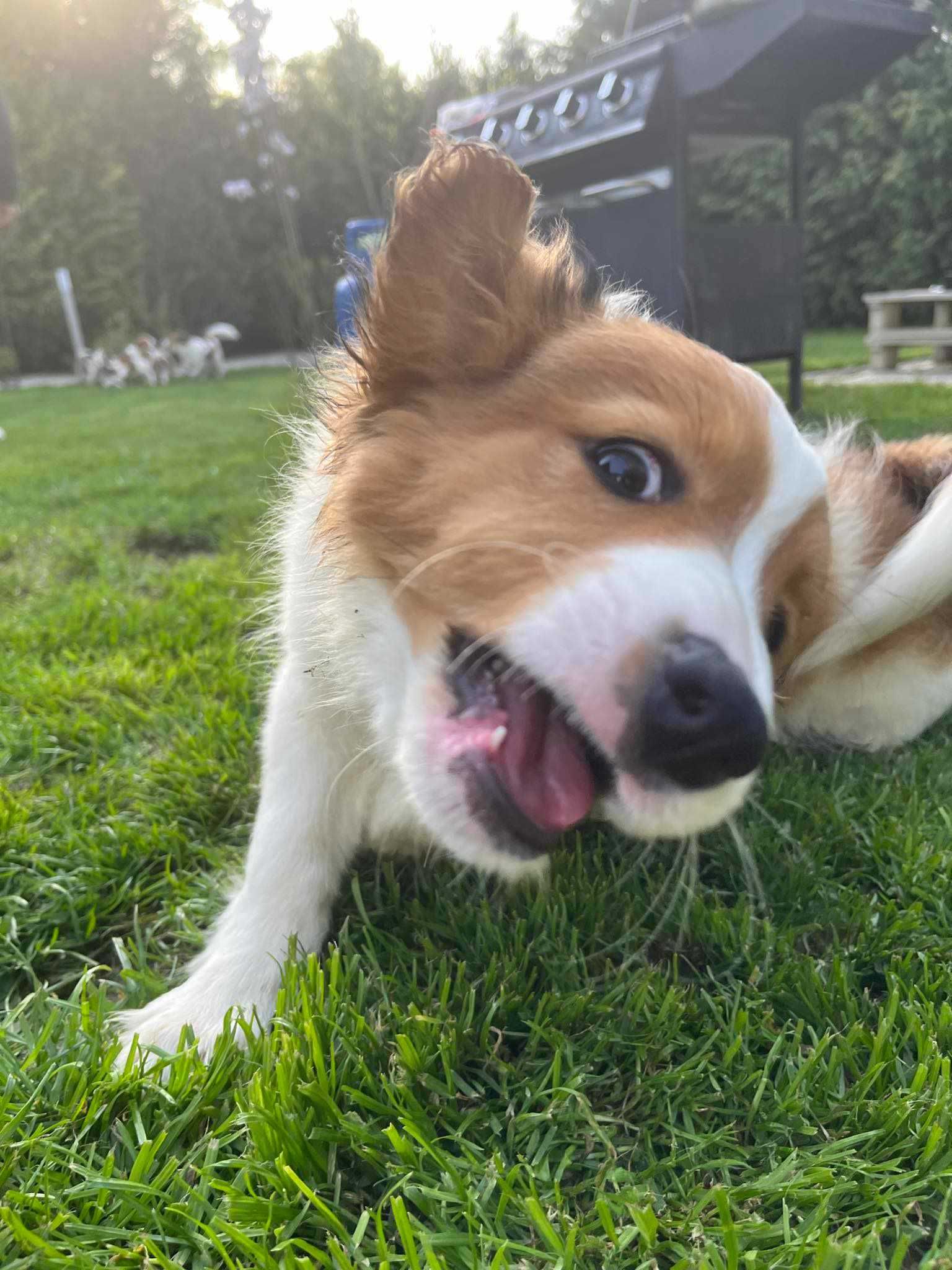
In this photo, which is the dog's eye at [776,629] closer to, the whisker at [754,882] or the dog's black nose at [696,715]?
the whisker at [754,882]

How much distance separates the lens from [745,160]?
18.6 metres

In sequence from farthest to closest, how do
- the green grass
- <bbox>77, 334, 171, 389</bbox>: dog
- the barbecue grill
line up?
<bbox>77, 334, 171, 389</bbox>: dog → the barbecue grill → the green grass

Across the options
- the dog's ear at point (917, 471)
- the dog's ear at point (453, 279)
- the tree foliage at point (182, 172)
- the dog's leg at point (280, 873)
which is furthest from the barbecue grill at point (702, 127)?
the tree foliage at point (182, 172)

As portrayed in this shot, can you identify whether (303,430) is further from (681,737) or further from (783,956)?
(783,956)

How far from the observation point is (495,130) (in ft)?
22.7

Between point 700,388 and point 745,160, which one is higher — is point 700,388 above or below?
below

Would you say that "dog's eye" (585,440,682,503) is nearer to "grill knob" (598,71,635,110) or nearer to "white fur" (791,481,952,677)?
"white fur" (791,481,952,677)

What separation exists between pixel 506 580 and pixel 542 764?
29 cm

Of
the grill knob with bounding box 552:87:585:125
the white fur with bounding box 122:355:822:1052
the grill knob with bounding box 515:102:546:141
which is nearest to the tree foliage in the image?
the grill knob with bounding box 515:102:546:141

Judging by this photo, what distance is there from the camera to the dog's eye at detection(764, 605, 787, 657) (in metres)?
1.79

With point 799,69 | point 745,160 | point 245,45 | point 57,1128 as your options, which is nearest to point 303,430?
point 57,1128

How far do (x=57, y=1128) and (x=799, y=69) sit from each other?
7101 millimetres

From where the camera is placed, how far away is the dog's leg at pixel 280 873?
1.63 m

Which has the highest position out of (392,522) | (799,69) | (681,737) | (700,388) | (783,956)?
(799,69)
